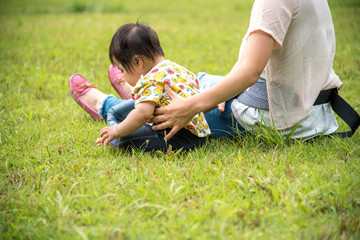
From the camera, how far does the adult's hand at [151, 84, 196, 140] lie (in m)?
2.03

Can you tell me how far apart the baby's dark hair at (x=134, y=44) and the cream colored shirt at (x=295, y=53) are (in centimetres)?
58

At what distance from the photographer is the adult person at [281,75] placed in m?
1.88

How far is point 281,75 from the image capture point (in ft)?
6.80

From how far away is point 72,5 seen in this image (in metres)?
9.99

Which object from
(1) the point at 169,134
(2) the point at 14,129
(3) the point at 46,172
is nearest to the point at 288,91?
(1) the point at 169,134

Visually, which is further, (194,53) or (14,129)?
(194,53)

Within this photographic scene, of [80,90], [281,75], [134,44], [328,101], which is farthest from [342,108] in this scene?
[80,90]

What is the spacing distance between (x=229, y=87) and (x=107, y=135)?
32.5 inches

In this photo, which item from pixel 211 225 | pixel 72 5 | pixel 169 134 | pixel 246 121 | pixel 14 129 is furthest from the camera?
pixel 72 5

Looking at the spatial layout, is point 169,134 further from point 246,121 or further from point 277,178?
point 277,178

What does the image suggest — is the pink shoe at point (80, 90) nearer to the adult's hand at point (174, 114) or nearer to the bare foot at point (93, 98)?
the bare foot at point (93, 98)

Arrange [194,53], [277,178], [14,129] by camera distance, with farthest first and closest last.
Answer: [194,53] < [14,129] < [277,178]

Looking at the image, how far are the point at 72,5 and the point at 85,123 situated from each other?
802 cm

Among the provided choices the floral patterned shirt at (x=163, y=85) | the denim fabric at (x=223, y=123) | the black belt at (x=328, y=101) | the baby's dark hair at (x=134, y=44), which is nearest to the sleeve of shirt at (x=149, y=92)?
the floral patterned shirt at (x=163, y=85)
